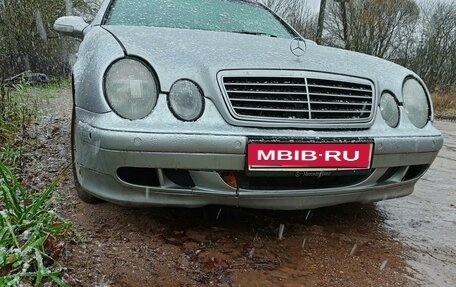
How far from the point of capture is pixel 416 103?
87.8 inches

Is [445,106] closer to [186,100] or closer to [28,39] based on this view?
[28,39]

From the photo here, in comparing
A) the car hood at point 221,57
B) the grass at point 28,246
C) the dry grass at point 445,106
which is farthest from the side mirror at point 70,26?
the dry grass at point 445,106

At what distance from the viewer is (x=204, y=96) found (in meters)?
1.80

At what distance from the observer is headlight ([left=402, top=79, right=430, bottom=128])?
7.15 feet

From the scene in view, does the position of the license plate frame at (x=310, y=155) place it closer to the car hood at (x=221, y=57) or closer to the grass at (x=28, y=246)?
the car hood at (x=221, y=57)

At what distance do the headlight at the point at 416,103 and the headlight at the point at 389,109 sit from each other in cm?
9

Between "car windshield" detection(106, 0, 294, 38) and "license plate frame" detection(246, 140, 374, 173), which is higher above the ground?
"car windshield" detection(106, 0, 294, 38)

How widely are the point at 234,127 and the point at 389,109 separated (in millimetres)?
835

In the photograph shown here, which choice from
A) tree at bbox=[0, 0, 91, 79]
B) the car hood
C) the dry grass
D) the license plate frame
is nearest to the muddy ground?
the license plate frame

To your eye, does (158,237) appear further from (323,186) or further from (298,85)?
(298,85)

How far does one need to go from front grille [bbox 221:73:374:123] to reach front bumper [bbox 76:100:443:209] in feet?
0.30

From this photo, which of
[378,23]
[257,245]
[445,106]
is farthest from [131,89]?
[378,23]

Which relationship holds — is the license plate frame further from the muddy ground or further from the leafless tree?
the leafless tree

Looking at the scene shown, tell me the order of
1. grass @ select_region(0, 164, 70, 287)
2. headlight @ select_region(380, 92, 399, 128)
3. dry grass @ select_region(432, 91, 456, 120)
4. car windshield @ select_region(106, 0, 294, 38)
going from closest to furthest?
grass @ select_region(0, 164, 70, 287)
headlight @ select_region(380, 92, 399, 128)
car windshield @ select_region(106, 0, 294, 38)
dry grass @ select_region(432, 91, 456, 120)
